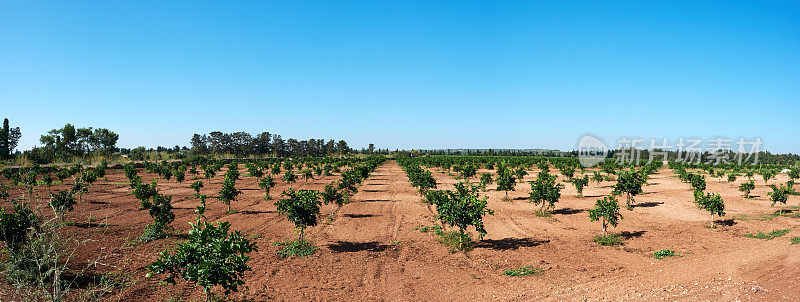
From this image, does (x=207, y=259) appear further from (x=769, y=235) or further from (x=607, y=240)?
(x=769, y=235)

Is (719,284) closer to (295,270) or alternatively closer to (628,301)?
(628,301)

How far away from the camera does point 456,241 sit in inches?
703

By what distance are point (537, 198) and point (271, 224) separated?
1800 cm

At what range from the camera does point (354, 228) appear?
70.0 feet

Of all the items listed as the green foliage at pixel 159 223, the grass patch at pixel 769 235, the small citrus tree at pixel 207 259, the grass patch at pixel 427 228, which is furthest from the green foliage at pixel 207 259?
the grass patch at pixel 769 235

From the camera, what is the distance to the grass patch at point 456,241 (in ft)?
55.0

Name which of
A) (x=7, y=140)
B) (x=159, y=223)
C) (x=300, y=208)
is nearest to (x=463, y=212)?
(x=300, y=208)

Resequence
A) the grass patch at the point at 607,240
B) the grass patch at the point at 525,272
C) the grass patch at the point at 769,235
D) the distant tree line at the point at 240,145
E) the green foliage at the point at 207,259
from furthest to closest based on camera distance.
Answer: the distant tree line at the point at 240,145 → the grass patch at the point at 769,235 → the grass patch at the point at 607,240 → the grass patch at the point at 525,272 → the green foliage at the point at 207,259

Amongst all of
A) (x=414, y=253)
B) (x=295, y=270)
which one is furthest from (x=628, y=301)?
(x=295, y=270)

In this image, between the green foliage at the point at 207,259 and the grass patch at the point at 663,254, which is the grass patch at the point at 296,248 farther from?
the grass patch at the point at 663,254

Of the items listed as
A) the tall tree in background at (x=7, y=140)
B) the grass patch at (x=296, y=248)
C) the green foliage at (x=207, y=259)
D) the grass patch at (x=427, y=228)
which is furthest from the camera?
the tall tree in background at (x=7, y=140)

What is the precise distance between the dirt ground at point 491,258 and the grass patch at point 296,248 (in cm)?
41

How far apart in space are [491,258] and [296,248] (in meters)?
8.56

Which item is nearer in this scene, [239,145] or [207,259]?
[207,259]
